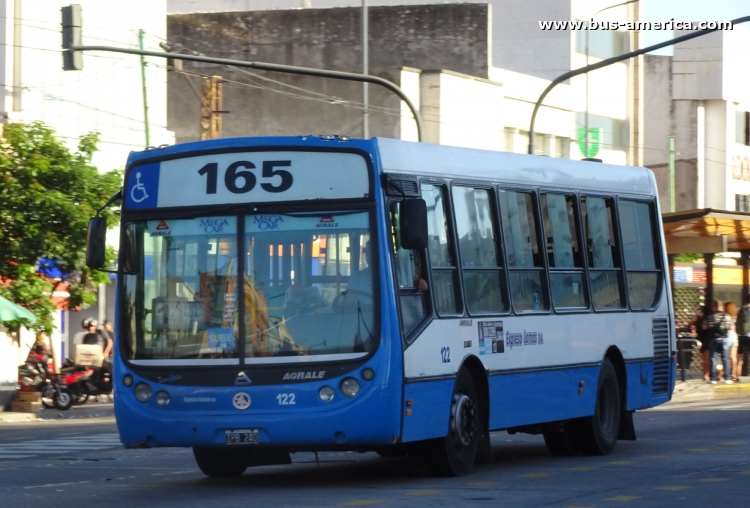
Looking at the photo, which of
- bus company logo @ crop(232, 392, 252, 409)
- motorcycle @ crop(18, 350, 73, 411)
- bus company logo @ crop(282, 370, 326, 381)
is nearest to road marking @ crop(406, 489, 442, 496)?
bus company logo @ crop(282, 370, 326, 381)

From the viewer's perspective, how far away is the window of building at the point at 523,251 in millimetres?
13594

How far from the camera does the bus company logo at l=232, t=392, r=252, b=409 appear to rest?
11.6m

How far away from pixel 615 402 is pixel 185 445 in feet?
17.4

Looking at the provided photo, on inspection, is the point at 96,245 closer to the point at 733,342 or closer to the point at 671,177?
the point at 733,342

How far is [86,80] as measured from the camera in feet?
110

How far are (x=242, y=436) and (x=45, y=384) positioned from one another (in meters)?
16.4

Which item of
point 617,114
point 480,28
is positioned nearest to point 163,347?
point 480,28

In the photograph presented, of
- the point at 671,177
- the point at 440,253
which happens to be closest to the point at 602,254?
the point at 440,253

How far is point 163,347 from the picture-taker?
12008 mm

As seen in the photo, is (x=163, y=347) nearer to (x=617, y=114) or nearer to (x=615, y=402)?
(x=615, y=402)

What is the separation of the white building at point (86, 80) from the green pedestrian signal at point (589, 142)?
1821 cm

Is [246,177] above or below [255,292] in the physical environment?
above

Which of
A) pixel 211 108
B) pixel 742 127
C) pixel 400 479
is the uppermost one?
pixel 742 127

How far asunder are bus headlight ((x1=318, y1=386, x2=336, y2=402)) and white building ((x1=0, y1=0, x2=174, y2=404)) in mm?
18463
